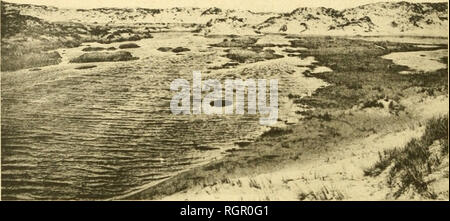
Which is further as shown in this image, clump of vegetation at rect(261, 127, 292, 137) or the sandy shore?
clump of vegetation at rect(261, 127, 292, 137)

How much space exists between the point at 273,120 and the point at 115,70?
2.51 metres

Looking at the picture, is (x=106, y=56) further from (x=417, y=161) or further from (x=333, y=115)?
(x=417, y=161)

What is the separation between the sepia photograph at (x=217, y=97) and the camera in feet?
21.5

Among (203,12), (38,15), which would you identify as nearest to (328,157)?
(203,12)

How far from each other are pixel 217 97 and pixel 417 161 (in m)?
2.87

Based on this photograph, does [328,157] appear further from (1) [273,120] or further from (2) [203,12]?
(2) [203,12]

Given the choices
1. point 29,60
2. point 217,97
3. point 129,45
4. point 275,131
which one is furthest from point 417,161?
point 29,60

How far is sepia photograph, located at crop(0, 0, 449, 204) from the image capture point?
657 cm

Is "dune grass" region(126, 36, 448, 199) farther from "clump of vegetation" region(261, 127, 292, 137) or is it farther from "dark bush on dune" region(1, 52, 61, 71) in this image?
"dark bush on dune" region(1, 52, 61, 71)

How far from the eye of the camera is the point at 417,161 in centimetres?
617

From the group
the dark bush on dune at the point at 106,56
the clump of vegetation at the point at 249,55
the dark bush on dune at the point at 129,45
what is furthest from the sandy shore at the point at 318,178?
the dark bush on dune at the point at 129,45

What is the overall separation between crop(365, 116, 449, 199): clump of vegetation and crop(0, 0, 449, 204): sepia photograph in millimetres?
29

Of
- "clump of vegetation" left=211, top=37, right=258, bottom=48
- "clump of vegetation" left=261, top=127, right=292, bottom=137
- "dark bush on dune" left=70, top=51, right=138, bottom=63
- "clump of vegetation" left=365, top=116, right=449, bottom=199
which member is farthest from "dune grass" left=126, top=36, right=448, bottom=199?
"dark bush on dune" left=70, top=51, right=138, bottom=63

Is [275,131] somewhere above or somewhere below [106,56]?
below
